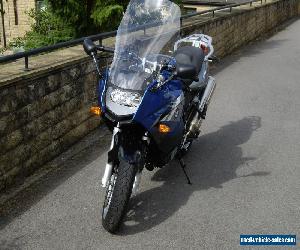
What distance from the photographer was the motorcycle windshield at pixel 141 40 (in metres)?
3.87

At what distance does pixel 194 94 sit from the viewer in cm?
532

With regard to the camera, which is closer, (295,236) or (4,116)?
(295,236)

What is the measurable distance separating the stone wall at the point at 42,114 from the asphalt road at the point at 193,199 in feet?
0.84

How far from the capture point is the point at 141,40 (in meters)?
4.22

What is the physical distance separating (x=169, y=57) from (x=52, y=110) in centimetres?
177

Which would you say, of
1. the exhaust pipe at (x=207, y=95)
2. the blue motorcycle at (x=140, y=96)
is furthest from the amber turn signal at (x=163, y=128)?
the exhaust pipe at (x=207, y=95)

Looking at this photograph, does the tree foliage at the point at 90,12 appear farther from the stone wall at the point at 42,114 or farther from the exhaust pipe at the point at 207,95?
the exhaust pipe at the point at 207,95

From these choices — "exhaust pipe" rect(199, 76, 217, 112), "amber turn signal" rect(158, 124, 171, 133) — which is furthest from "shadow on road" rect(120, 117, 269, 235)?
"amber turn signal" rect(158, 124, 171, 133)

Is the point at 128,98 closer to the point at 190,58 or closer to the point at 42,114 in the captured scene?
the point at 190,58

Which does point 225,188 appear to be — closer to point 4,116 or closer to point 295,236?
point 295,236

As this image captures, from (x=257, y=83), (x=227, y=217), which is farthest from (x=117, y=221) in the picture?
(x=257, y=83)

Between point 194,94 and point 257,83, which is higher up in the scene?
point 194,94

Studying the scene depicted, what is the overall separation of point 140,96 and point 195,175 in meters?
1.84

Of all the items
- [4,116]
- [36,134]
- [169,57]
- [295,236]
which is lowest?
[295,236]
